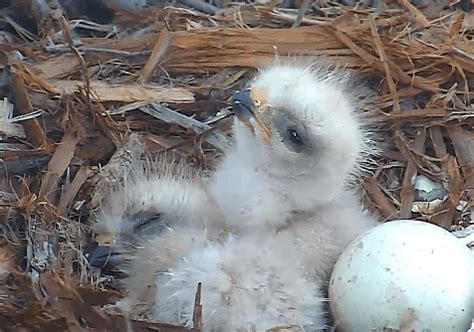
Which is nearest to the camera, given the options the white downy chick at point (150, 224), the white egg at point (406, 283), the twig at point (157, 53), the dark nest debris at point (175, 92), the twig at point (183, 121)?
the white egg at point (406, 283)

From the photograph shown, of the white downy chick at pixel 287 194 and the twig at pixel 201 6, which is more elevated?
the twig at pixel 201 6

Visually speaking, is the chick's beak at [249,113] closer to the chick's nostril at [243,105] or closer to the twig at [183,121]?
the chick's nostril at [243,105]

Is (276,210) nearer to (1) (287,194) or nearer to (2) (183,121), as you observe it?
(1) (287,194)

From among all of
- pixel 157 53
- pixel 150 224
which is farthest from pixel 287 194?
pixel 157 53

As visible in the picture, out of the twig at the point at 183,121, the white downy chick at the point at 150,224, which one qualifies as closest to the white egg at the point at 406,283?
the white downy chick at the point at 150,224

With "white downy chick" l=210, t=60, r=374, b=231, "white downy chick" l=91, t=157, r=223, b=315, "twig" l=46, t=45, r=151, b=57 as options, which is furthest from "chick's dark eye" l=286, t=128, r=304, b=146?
"twig" l=46, t=45, r=151, b=57

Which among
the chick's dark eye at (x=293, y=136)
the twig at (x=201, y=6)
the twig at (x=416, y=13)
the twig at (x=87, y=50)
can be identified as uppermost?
the twig at (x=416, y=13)

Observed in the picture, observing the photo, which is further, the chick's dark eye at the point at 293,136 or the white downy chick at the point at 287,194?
the chick's dark eye at the point at 293,136

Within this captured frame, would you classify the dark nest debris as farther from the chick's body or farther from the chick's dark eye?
the chick's dark eye
